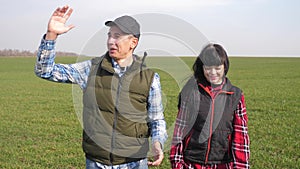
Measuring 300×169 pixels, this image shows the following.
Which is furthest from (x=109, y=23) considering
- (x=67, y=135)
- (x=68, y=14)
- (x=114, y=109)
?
(x=67, y=135)

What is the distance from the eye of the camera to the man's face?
254cm

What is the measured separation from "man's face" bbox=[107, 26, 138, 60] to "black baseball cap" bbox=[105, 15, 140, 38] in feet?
0.10

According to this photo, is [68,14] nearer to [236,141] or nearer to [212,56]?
[212,56]

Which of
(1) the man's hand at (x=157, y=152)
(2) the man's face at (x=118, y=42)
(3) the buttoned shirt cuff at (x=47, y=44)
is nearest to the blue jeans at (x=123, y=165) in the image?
(1) the man's hand at (x=157, y=152)

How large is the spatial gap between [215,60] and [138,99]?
0.71 m

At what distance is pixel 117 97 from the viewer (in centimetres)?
256

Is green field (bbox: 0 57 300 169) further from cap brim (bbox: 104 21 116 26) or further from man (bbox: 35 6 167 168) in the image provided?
cap brim (bbox: 104 21 116 26)

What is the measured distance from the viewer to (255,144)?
23.5 ft

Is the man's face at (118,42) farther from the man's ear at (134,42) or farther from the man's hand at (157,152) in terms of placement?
the man's hand at (157,152)

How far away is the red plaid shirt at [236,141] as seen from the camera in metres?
2.90

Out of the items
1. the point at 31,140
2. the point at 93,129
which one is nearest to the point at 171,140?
the point at 93,129

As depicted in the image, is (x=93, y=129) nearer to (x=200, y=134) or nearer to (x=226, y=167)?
(x=200, y=134)

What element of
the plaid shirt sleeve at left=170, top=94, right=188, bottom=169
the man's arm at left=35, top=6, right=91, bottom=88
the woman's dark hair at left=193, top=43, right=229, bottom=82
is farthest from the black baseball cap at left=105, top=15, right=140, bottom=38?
the plaid shirt sleeve at left=170, top=94, right=188, bottom=169

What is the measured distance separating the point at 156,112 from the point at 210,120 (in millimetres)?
472
